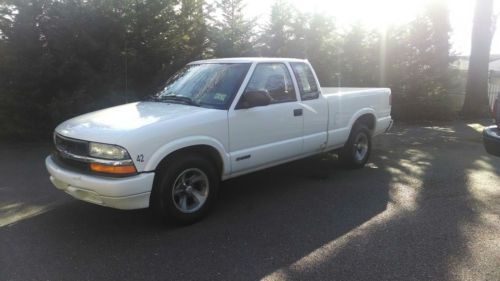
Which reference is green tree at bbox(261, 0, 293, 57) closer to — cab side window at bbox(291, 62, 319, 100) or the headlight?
cab side window at bbox(291, 62, 319, 100)

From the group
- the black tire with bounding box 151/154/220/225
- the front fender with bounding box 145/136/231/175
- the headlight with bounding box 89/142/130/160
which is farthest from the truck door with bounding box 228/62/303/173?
the headlight with bounding box 89/142/130/160

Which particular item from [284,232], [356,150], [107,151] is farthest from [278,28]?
[107,151]

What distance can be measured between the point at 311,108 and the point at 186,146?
85.5 inches

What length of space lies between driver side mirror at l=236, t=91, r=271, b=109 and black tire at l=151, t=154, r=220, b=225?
31.5 inches

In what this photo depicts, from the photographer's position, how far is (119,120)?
4.62 m

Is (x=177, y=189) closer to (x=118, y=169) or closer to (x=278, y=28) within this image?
(x=118, y=169)

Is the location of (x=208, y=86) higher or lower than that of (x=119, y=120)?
higher

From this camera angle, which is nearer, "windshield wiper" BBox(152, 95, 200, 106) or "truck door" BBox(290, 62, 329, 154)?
"windshield wiper" BBox(152, 95, 200, 106)

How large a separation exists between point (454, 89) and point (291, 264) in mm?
13216

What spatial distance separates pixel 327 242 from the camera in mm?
4285

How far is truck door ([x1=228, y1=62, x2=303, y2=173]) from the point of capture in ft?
16.7

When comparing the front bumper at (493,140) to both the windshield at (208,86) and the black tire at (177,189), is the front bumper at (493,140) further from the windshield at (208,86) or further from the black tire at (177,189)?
the black tire at (177,189)

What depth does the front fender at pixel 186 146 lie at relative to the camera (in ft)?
14.0

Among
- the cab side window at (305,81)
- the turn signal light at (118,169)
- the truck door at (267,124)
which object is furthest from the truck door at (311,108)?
the turn signal light at (118,169)
